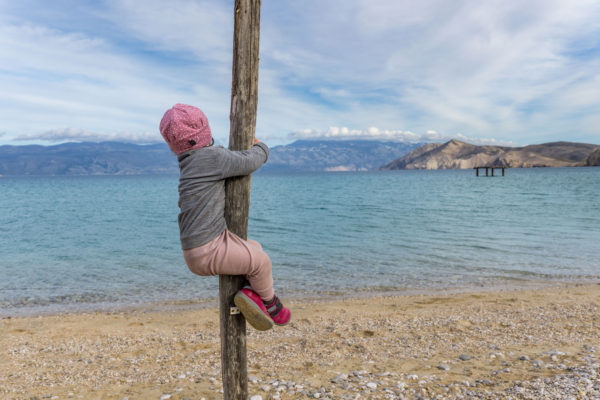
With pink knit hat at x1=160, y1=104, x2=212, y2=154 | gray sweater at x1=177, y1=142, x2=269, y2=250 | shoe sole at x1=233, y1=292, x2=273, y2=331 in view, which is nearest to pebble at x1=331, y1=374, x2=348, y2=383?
shoe sole at x1=233, y1=292, x2=273, y2=331

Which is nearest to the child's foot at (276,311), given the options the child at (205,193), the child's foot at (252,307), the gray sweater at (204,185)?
the child's foot at (252,307)

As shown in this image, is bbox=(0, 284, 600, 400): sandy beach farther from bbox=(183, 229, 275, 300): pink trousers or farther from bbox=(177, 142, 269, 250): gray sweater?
bbox=(177, 142, 269, 250): gray sweater

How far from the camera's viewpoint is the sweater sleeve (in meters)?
3.40

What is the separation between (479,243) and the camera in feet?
65.4

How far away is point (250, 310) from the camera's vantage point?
11.8ft

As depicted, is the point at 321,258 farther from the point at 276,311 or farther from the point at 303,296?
the point at 276,311

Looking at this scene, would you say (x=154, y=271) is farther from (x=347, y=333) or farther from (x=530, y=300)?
(x=530, y=300)

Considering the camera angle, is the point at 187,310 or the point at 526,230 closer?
the point at 187,310

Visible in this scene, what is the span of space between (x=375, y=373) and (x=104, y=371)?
462 cm

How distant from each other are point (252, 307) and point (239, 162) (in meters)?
1.33

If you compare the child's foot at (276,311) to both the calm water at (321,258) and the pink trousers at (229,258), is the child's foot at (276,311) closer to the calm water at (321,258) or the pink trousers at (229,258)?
the pink trousers at (229,258)

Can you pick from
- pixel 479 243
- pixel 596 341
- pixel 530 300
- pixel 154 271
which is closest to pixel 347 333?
pixel 596 341

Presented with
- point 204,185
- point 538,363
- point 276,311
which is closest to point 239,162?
point 204,185

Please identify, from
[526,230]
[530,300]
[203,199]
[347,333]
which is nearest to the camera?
[203,199]
